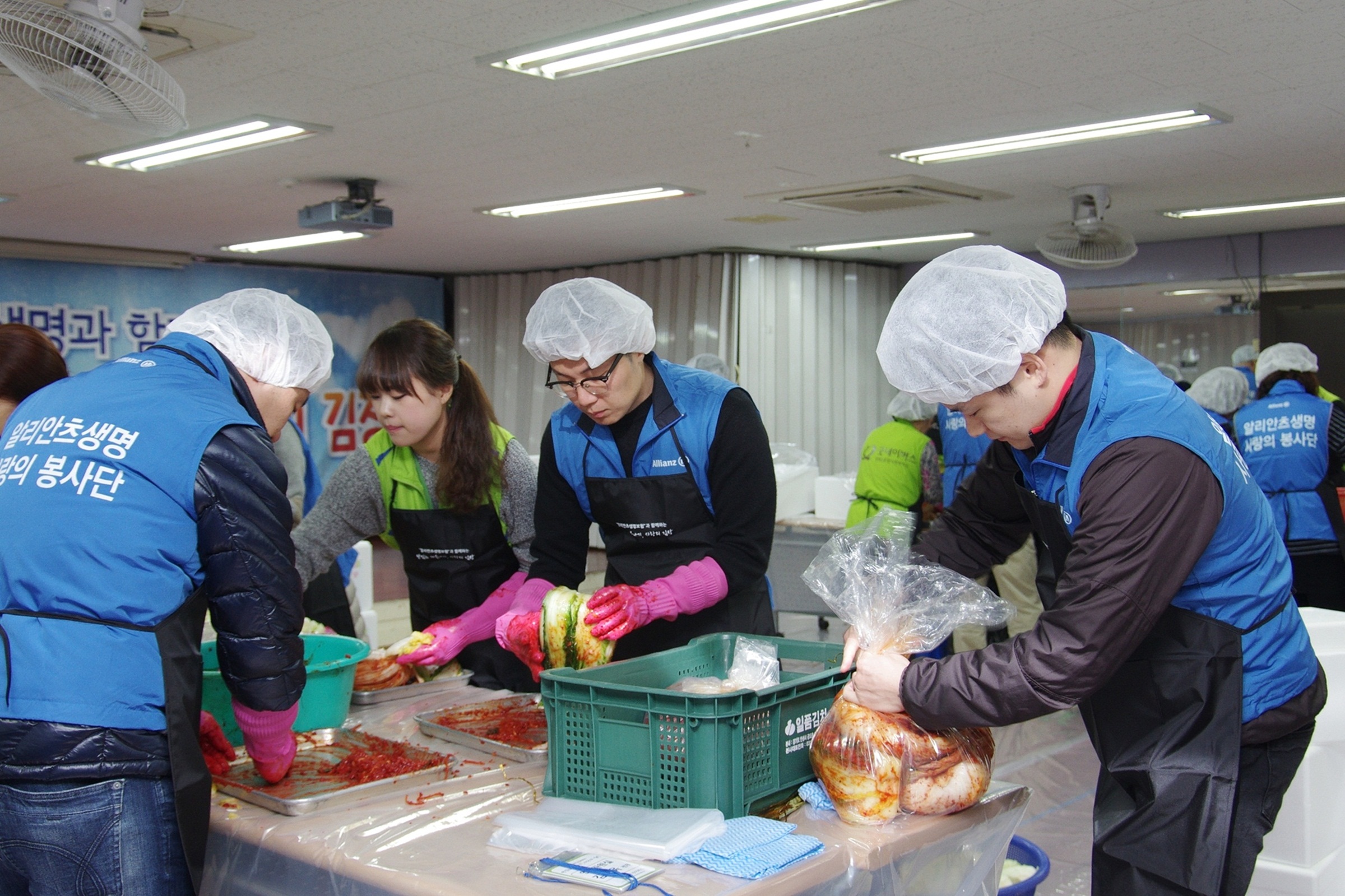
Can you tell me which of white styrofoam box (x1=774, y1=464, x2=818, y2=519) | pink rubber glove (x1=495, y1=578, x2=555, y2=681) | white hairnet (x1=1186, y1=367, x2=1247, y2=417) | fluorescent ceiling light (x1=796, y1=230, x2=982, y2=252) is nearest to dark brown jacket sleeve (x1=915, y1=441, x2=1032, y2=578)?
pink rubber glove (x1=495, y1=578, x2=555, y2=681)

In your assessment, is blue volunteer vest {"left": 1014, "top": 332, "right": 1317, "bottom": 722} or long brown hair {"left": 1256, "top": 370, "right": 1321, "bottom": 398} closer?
blue volunteer vest {"left": 1014, "top": 332, "right": 1317, "bottom": 722}

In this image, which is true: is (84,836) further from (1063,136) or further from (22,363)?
(1063,136)

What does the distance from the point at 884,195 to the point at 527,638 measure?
167 inches

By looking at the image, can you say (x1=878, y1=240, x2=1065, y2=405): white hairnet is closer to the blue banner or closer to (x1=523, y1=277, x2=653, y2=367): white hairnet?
(x1=523, y1=277, x2=653, y2=367): white hairnet

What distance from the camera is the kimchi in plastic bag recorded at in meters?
1.80

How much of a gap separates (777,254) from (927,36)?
5349 mm

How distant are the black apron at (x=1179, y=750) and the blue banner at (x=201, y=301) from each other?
21.9ft

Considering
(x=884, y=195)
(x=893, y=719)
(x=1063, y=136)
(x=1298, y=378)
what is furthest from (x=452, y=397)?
(x=1298, y=378)

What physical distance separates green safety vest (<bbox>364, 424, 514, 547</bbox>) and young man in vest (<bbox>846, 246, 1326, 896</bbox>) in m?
1.29

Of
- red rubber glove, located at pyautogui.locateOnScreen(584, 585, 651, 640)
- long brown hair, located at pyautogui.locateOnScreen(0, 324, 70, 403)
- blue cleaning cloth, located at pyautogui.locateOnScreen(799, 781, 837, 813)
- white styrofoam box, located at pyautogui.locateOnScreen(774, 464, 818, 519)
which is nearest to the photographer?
blue cleaning cloth, located at pyautogui.locateOnScreen(799, 781, 837, 813)

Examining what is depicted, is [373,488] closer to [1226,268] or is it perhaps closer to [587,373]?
[587,373]

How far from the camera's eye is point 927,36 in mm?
3314

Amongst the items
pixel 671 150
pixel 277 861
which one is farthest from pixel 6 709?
pixel 671 150

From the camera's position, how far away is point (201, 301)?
8.20 meters
